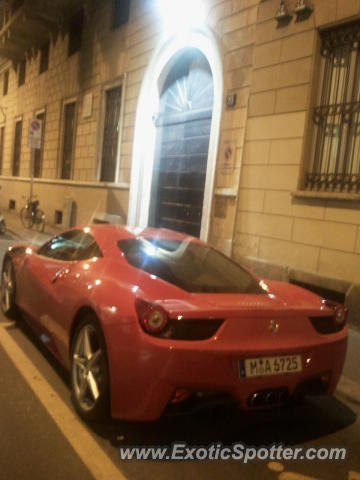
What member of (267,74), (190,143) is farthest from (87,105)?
(267,74)

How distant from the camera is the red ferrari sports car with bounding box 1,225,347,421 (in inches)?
108

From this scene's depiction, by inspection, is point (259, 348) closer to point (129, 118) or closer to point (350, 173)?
point (350, 173)

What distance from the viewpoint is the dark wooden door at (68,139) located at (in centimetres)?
1617

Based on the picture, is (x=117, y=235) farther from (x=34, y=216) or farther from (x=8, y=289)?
(x=34, y=216)

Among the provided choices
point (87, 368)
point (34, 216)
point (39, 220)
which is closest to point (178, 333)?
point (87, 368)

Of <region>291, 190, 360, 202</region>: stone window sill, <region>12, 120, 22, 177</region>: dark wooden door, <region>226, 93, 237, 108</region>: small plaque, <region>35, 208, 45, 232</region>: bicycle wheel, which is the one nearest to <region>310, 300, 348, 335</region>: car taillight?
<region>291, 190, 360, 202</region>: stone window sill

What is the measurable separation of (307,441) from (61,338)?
1877mm

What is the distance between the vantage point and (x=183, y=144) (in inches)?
Result: 425

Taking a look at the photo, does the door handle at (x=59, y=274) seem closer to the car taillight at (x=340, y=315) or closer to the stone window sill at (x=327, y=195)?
the car taillight at (x=340, y=315)

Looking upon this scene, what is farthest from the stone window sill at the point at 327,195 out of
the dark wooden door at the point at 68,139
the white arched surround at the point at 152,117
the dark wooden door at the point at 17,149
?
the dark wooden door at the point at 17,149

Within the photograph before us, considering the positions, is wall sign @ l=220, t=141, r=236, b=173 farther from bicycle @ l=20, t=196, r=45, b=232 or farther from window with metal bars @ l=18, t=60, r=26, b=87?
window with metal bars @ l=18, t=60, r=26, b=87

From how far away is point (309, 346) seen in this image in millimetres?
3031

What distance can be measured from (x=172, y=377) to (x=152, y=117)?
979 centimetres

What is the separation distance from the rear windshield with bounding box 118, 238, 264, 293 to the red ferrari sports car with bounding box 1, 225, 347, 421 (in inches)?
0.5
